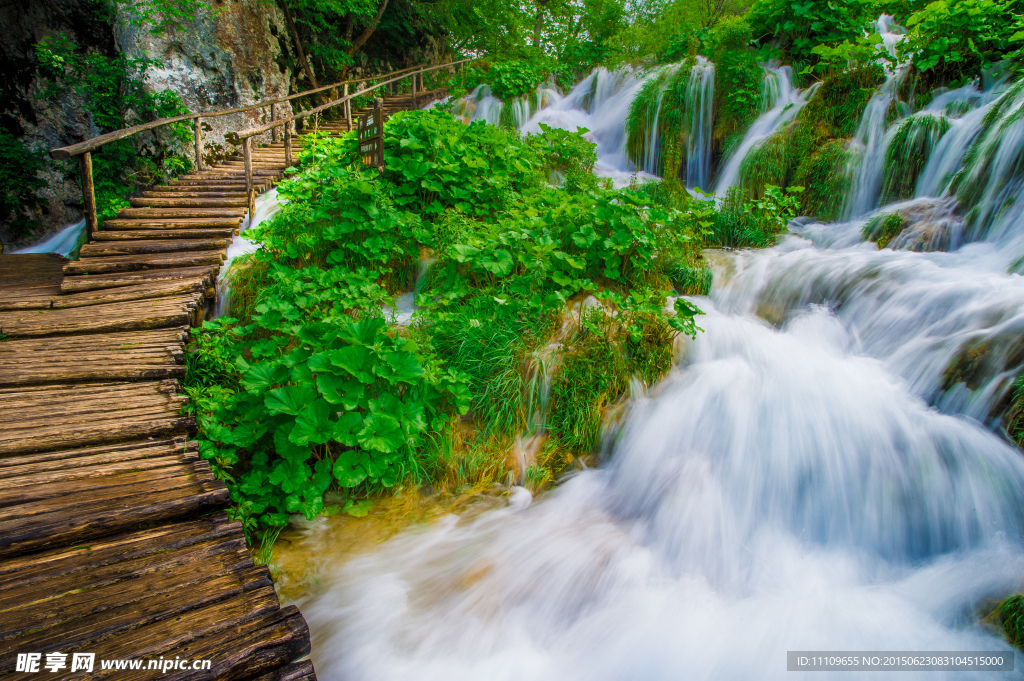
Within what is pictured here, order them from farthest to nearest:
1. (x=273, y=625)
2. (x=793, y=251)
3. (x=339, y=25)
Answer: (x=339, y=25) < (x=793, y=251) < (x=273, y=625)

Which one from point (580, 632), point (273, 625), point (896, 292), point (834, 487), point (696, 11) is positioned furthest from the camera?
point (696, 11)

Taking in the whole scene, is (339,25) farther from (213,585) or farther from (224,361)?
(213,585)

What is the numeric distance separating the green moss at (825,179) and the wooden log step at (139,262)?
6.85 metres

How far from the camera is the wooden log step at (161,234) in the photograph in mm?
6477

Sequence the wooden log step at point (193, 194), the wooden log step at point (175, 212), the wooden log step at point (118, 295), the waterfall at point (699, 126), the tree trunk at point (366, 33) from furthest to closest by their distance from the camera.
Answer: the tree trunk at point (366, 33) → the waterfall at point (699, 126) → the wooden log step at point (193, 194) → the wooden log step at point (175, 212) → the wooden log step at point (118, 295)

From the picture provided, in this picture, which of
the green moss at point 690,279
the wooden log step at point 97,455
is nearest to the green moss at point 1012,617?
the green moss at point 690,279

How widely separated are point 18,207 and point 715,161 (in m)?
13.1

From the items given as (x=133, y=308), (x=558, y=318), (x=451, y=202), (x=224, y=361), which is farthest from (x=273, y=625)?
(x=451, y=202)

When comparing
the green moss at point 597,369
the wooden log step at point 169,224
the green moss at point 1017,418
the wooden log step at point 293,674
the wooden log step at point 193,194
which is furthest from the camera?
the wooden log step at point 193,194

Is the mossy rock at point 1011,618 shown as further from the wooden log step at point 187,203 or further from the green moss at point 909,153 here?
the wooden log step at point 187,203

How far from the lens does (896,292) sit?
4.49 metres

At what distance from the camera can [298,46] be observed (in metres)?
15.0

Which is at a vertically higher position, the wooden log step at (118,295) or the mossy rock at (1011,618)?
the wooden log step at (118,295)

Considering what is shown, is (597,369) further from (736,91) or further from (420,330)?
→ (736,91)
